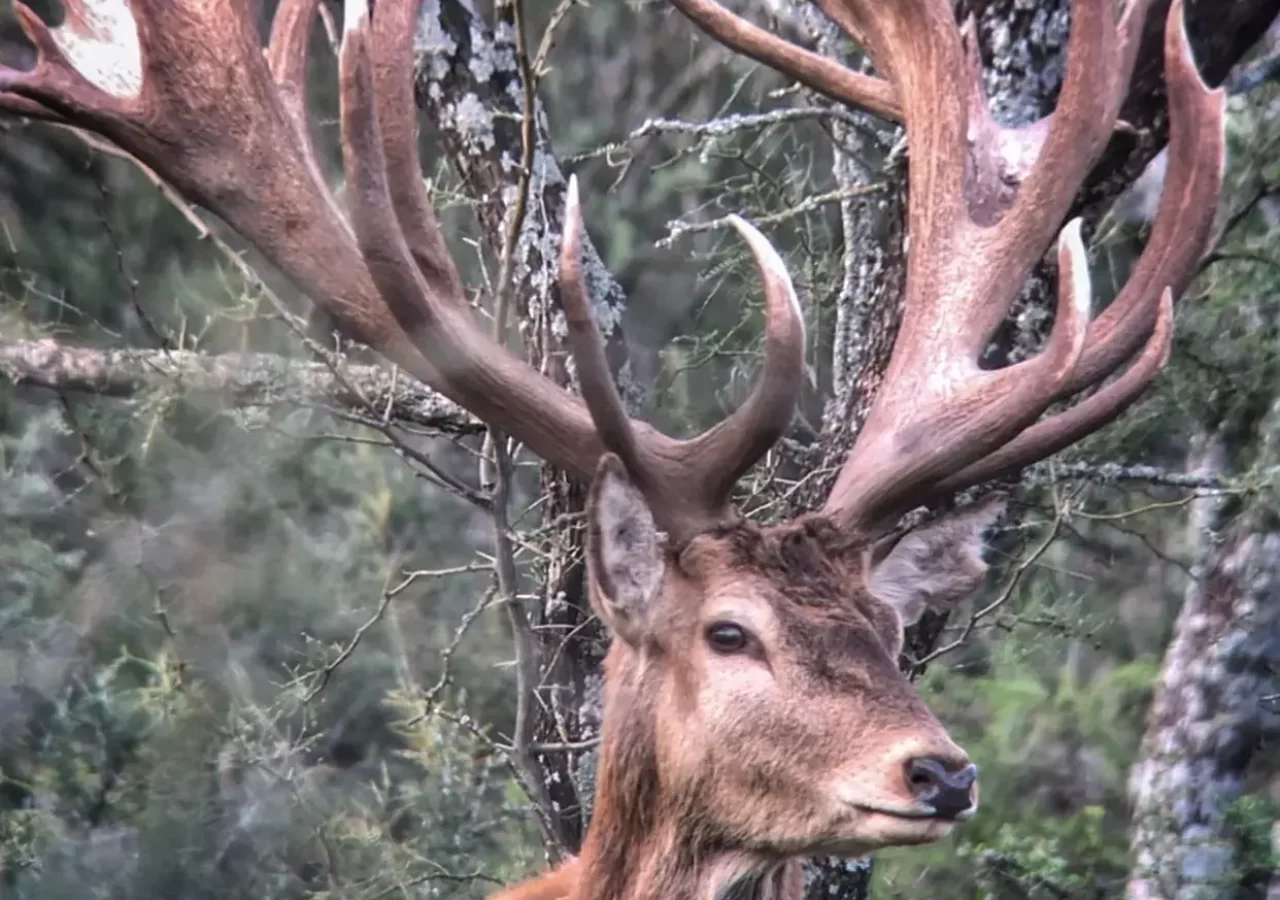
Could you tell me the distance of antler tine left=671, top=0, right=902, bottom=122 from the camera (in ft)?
16.8

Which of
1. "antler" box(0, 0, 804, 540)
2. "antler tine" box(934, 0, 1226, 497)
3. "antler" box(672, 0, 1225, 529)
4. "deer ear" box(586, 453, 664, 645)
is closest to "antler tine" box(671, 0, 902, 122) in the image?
"antler" box(672, 0, 1225, 529)

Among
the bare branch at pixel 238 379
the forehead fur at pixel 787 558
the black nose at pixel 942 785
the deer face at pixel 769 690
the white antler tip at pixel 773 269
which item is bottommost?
the black nose at pixel 942 785

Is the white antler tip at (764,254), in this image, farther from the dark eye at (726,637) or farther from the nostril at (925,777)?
the nostril at (925,777)

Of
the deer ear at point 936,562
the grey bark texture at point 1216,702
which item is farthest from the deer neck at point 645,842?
the grey bark texture at point 1216,702

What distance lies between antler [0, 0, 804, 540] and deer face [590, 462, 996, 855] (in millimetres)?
148

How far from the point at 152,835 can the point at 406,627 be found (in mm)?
2751

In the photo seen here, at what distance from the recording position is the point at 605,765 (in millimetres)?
4062

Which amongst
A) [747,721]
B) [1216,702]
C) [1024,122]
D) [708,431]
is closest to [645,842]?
[747,721]

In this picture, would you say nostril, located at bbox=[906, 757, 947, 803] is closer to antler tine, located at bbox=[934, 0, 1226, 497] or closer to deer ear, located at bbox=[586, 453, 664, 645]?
deer ear, located at bbox=[586, 453, 664, 645]

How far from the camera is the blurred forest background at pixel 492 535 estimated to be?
215 inches

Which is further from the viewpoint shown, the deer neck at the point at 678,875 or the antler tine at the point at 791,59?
the antler tine at the point at 791,59

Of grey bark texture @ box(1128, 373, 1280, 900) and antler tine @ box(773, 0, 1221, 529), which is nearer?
antler tine @ box(773, 0, 1221, 529)

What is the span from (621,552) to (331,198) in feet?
3.78

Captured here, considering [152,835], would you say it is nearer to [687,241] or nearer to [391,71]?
[391,71]
